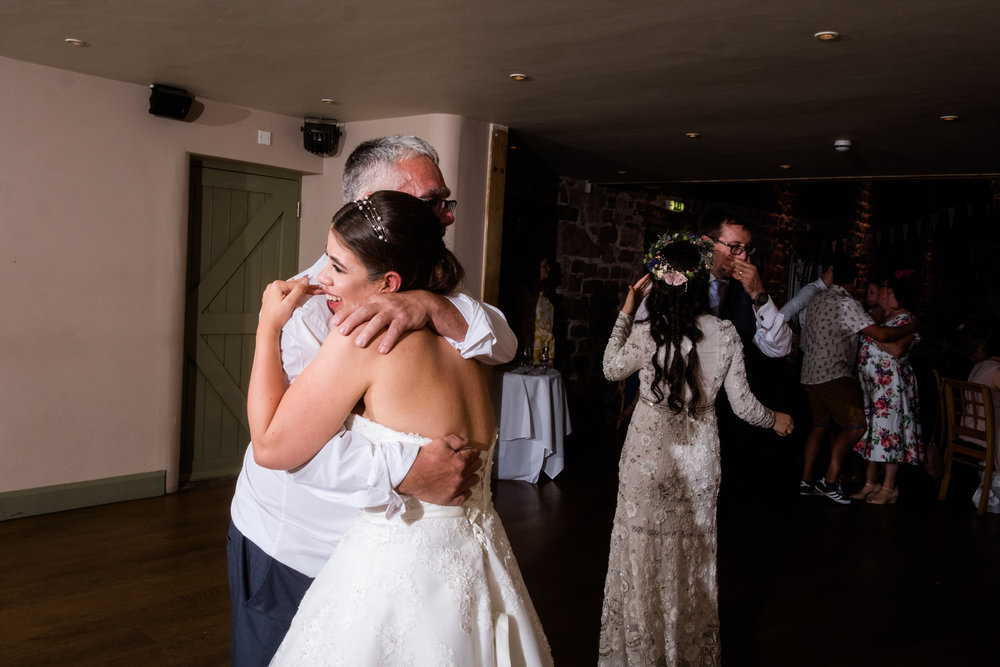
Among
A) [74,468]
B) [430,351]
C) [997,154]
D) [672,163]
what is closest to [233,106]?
[74,468]

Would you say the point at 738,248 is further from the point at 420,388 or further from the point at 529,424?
the point at 529,424

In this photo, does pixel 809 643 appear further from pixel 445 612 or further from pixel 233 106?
pixel 233 106

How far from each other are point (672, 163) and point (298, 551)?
5.61 metres

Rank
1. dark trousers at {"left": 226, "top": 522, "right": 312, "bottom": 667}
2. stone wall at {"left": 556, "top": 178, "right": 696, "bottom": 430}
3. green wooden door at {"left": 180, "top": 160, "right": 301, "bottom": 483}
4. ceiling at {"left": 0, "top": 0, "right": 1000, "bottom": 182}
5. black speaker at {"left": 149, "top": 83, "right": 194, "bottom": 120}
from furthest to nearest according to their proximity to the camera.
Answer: stone wall at {"left": 556, "top": 178, "right": 696, "bottom": 430}, green wooden door at {"left": 180, "top": 160, "right": 301, "bottom": 483}, black speaker at {"left": 149, "top": 83, "right": 194, "bottom": 120}, ceiling at {"left": 0, "top": 0, "right": 1000, "bottom": 182}, dark trousers at {"left": 226, "top": 522, "right": 312, "bottom": 667}

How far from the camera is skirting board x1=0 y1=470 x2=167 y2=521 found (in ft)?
14.7

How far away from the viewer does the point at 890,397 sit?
18.5 ft

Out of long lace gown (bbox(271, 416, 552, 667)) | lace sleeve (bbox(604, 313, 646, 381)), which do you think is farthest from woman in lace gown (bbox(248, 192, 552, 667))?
lace sleeve (bbox(604, 313, 646, 381))

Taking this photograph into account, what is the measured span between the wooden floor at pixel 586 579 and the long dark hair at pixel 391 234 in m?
2.14

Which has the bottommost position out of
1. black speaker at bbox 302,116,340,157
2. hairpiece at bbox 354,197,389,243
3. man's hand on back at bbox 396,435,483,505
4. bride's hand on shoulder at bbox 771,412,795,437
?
bride's hand on shoulder at bbox 771,412,795,437

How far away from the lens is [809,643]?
3.37 metres

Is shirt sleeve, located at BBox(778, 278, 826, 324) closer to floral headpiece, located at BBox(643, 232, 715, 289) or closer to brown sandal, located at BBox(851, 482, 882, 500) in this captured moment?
brown sandal, located at BBox(851, 482, 882, 500)

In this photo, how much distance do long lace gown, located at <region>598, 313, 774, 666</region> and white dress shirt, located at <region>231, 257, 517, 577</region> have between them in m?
1.28

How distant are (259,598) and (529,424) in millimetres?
3984

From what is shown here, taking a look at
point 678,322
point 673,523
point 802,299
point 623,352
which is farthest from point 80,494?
point 802,299
